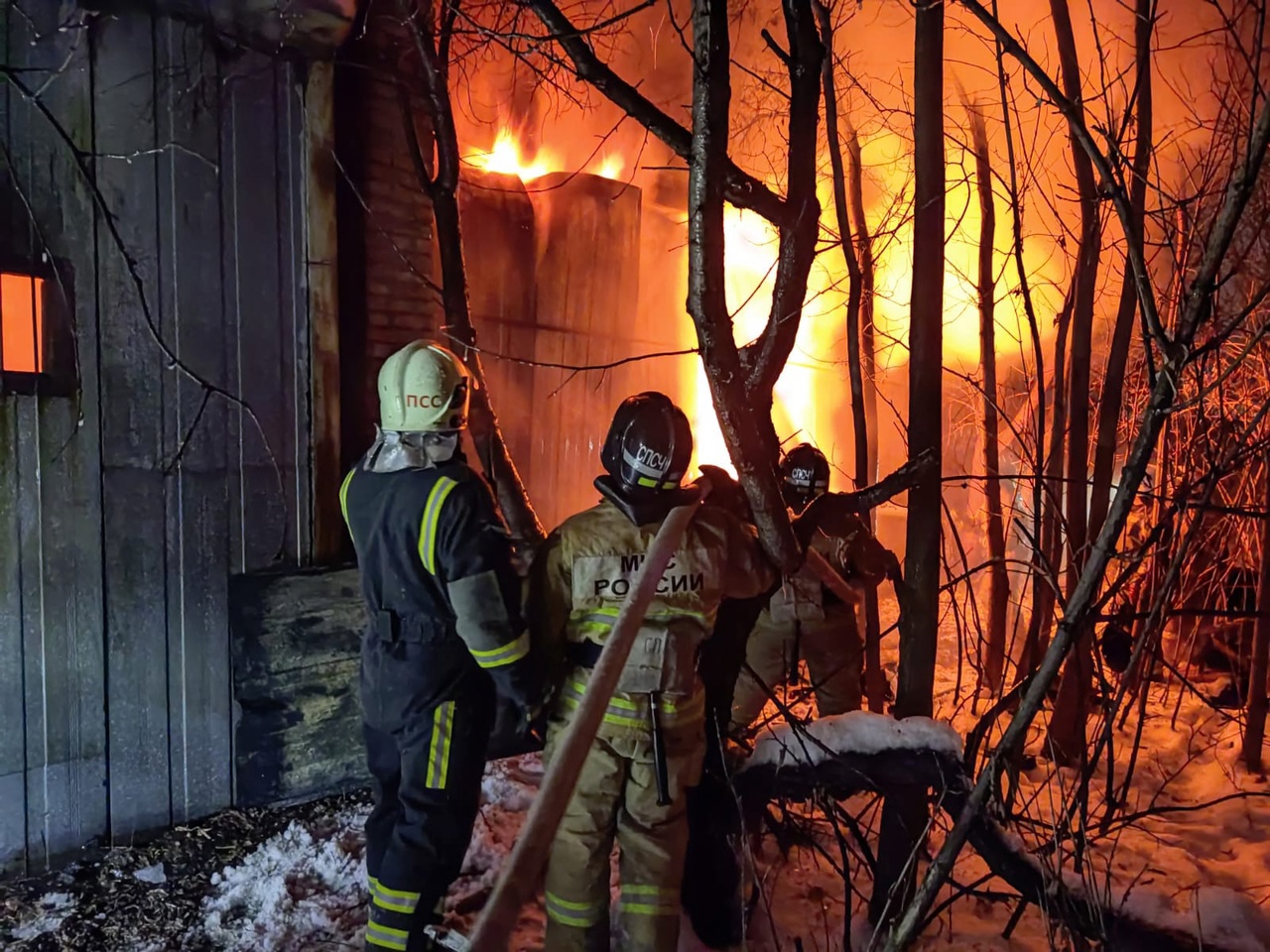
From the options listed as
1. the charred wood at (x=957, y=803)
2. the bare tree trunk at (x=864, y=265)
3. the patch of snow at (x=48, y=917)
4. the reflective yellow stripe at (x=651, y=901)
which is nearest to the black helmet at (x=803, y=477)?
the bare tree trunk at (x=864, y=265)

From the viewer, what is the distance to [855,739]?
10.2ft

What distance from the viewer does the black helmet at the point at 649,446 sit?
9.89 ft

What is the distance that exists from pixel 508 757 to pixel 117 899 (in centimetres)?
209

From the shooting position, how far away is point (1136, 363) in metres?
7.79

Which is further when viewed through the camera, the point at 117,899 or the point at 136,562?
the point at 136,562

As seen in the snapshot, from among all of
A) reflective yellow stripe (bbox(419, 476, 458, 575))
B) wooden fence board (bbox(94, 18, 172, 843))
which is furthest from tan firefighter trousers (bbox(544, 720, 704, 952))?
wooden fence board (bbox(94, 18, 172, 843))

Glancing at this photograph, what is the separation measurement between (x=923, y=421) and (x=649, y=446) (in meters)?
1.15

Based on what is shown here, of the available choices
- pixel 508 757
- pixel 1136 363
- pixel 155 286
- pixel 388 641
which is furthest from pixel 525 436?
pixel 1136 363

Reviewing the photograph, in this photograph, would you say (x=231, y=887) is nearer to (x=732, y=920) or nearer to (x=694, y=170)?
(x=732, y=920)

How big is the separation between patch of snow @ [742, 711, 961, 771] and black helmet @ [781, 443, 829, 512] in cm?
249

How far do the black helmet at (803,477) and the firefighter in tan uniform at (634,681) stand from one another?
8.40 feet

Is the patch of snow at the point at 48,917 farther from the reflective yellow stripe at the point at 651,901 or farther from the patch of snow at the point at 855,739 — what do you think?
the patch of snow at the point at 855,739

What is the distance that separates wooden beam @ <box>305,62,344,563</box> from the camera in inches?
179

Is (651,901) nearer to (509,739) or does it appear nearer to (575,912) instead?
(575,912)
